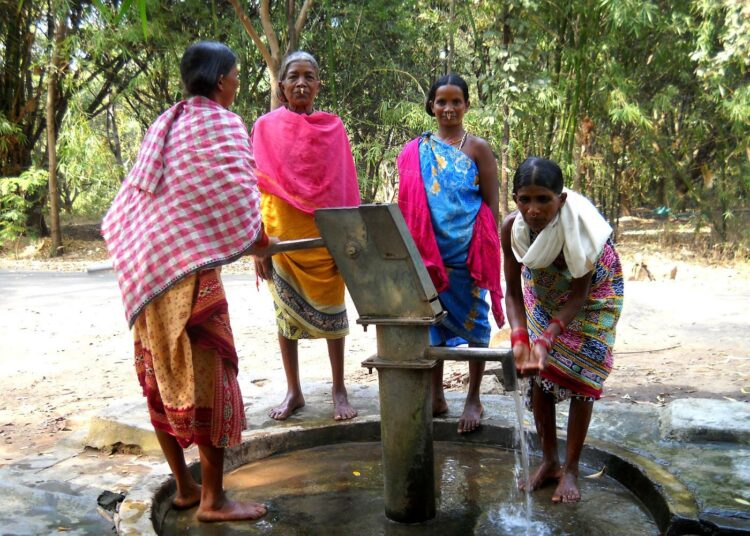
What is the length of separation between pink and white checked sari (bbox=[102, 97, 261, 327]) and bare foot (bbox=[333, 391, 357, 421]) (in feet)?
3.80

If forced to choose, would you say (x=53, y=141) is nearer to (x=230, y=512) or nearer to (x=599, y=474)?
(x=230, y=512)

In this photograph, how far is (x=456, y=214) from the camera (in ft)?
9.97

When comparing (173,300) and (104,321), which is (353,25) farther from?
(173,300)

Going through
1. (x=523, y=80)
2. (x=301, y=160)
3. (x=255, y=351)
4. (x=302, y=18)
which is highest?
(x=302, y=18)

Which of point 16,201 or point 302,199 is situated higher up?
point 302,199

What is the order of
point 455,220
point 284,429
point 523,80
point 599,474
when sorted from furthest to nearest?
point 523,80
point 455,220
point 284,429
point 599,474

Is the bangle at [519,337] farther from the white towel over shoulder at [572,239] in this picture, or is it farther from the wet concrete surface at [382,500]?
the wet concrete surface at [382,500]

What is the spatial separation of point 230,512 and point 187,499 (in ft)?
0.59

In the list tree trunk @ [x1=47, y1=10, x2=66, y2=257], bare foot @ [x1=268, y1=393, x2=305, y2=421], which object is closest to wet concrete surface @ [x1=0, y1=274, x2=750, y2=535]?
bare foot @ [x1=268, y1=393, x2=305, y2=421]

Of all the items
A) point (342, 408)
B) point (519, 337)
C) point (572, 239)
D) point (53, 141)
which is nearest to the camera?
point (572, 239)

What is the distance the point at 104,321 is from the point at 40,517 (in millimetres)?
4243

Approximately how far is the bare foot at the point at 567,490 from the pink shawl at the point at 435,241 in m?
0.86

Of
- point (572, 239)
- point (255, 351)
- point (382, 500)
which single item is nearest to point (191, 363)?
point (382, 500)

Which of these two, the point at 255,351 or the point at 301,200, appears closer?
the point at 301,200
